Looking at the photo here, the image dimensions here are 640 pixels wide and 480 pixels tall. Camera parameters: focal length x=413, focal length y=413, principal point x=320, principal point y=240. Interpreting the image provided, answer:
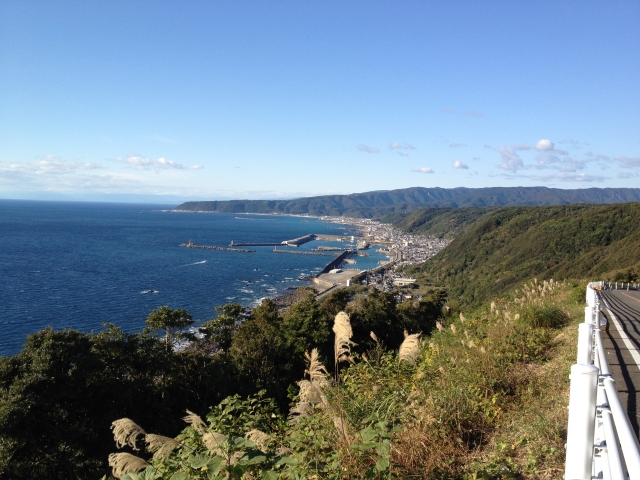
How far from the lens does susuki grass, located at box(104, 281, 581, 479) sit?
9.05 feet

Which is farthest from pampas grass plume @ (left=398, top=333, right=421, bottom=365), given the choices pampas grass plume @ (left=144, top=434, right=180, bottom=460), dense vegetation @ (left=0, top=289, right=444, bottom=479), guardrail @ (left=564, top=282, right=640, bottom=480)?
dense vegetation @ (left=0, top=289, right=444, bottom=479)

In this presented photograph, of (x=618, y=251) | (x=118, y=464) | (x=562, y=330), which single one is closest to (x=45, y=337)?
(x=118, y=464)

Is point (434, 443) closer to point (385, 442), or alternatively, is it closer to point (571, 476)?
point (385, 442)

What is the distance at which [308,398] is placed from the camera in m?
3.28

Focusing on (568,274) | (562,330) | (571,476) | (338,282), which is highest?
(571,476)

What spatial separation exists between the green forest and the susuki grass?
2cm

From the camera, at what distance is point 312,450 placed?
3.05 m

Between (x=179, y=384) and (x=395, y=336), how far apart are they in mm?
13793

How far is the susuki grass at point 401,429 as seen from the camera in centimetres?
276

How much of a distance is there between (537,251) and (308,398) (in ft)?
211

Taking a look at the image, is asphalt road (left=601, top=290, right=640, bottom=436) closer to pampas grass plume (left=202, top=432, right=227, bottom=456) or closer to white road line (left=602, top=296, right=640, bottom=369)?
white road line (left=602, top=296, right=640, bottom=369)

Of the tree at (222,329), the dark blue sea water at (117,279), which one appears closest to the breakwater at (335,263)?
the dark blue sea water at (117,279)

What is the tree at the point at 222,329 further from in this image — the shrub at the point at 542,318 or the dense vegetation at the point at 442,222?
the dense vegetation at the point at 442,222

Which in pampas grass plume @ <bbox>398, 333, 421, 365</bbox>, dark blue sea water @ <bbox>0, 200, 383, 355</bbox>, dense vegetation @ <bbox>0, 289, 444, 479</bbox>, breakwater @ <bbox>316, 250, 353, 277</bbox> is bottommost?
breakwater @ <bbox>316, 250, 353, 277</bbox>
